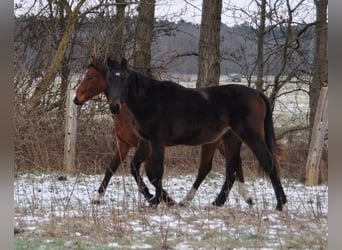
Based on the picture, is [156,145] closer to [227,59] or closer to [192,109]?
[192,109]

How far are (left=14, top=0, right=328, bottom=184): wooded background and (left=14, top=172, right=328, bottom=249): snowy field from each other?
271 centimetres

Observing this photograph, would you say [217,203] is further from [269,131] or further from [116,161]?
[116,161]

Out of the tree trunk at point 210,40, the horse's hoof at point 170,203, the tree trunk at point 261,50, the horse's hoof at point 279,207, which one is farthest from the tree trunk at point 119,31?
the horse's hoof at point 279,207

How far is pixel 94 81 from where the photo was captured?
650cm

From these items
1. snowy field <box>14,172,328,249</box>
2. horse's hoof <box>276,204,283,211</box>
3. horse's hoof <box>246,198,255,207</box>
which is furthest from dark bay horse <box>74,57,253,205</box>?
horse's hoof <box>276,204,283,211</box>

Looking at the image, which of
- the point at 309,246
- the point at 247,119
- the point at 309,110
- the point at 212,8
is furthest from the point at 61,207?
the point at 309,110

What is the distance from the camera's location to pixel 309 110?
38.6 feet

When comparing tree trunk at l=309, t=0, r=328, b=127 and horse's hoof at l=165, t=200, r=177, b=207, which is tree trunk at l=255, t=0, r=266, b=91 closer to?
tree trunk at l=309, t=0, r=328, b=127

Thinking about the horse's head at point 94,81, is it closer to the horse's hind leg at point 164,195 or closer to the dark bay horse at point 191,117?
the dark bay horse at point 191,117

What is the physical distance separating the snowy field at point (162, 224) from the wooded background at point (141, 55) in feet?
8.89

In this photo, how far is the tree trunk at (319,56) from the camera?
1139 centimetres

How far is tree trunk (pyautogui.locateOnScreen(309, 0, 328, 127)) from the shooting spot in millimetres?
11391

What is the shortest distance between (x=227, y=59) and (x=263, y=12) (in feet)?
4.59

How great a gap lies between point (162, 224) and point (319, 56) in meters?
8.04
